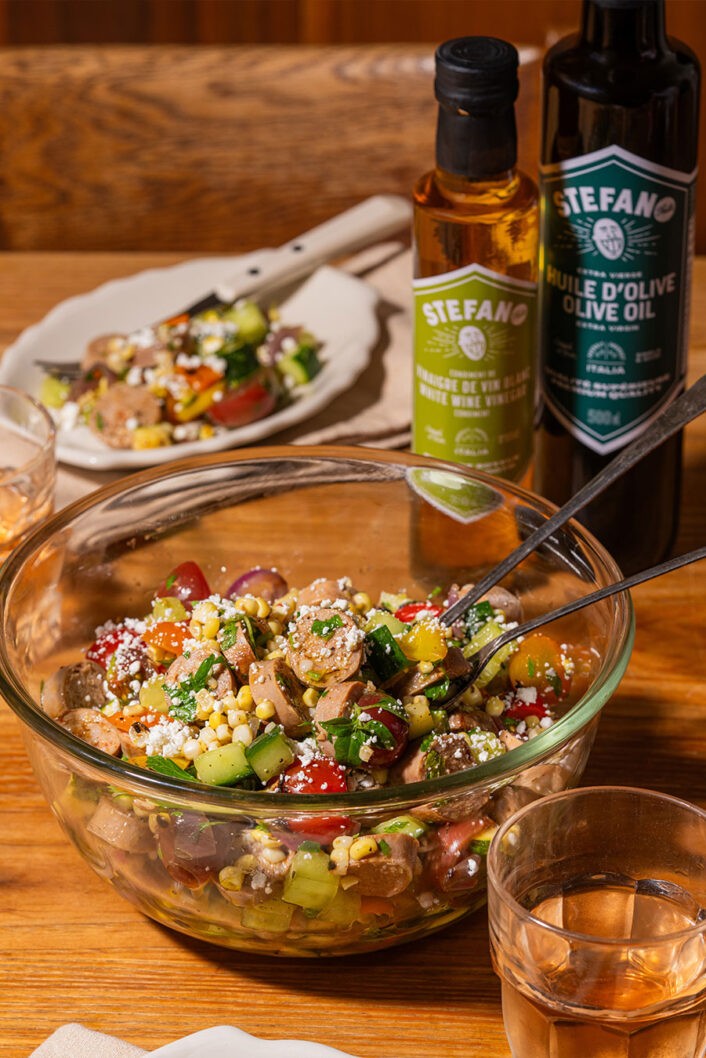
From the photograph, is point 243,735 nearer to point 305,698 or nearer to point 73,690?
point 305,698

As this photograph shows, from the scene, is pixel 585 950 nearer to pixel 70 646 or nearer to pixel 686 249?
pixel 70 646

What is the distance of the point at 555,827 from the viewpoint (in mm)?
914

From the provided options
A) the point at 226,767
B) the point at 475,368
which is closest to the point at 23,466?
the point at 475,368

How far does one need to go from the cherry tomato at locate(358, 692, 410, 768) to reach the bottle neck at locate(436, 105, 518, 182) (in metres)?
0.51

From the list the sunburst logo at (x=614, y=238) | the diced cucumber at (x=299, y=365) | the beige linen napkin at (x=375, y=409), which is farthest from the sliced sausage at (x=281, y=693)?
the diced cucumber at (x=299, y=365)

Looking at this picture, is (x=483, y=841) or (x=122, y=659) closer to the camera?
(x=483, y=841)

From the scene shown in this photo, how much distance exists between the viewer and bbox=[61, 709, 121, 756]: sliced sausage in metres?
1.02

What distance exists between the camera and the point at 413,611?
117 cm

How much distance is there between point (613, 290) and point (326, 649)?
1.55ft

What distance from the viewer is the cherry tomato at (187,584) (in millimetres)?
1223

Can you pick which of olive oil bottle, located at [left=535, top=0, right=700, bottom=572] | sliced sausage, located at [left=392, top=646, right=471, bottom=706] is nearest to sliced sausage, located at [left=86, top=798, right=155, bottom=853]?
sliced sausage, located at [left=392, top=646, right=471, bottom=706]

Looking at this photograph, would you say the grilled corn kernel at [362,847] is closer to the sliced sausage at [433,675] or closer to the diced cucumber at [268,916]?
the diced cucumber at [268,916]

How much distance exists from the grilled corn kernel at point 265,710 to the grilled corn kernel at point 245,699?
12mm

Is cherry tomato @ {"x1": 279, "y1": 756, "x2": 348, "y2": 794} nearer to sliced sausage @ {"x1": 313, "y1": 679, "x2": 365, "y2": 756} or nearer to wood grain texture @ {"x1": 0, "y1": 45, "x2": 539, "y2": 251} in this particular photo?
sliced sausage @ {"x1": 313, "y1": 679, "x2": 365, "y2": 756}
